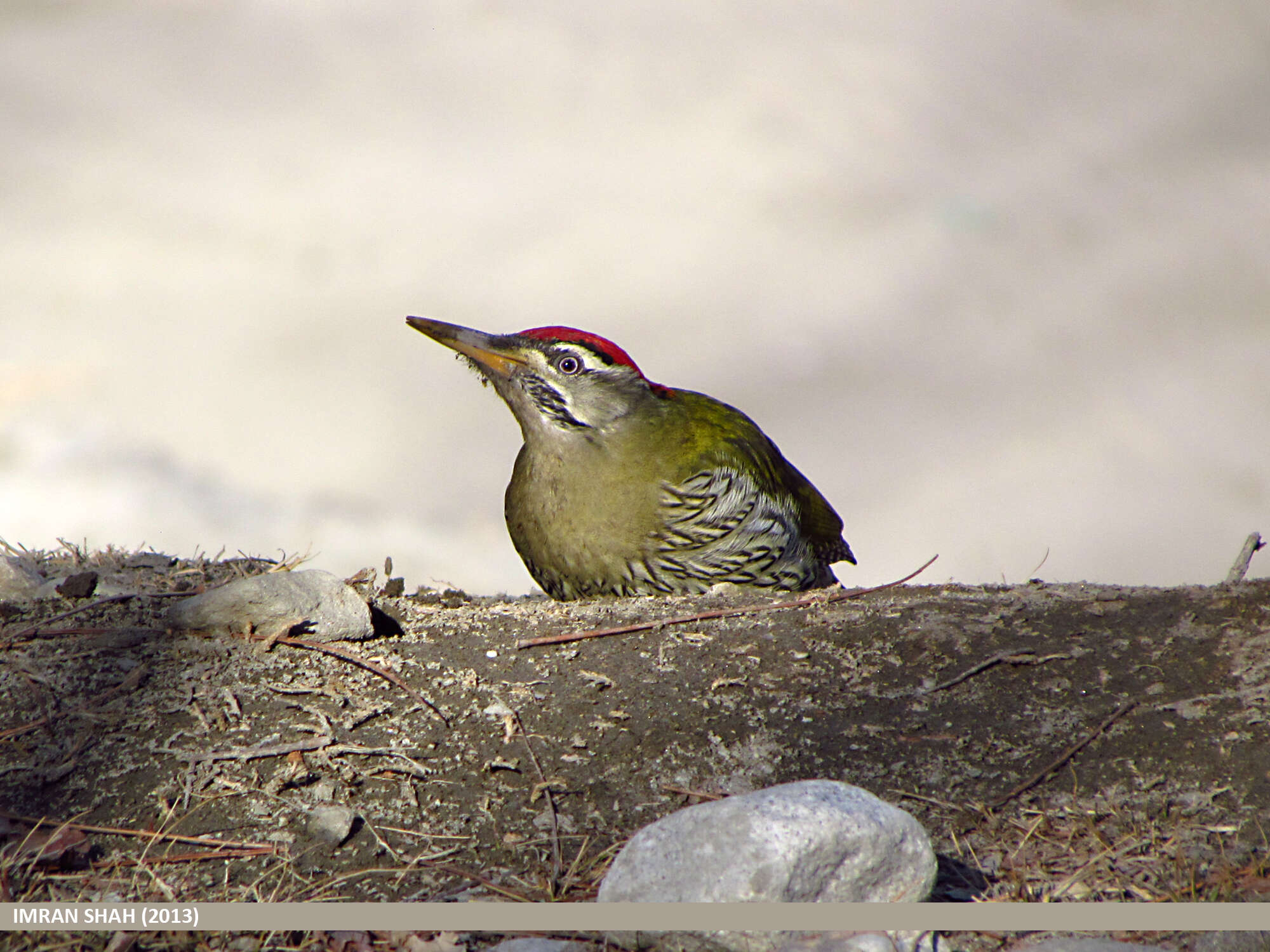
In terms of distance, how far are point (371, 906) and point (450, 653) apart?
1.43 meters

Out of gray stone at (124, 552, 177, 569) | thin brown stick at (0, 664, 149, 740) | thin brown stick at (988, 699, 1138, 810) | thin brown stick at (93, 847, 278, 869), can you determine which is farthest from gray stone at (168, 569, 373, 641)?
thin brown stick at (988, 699, 1138, 810)

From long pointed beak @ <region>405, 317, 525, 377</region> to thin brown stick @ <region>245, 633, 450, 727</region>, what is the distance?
6.17ft

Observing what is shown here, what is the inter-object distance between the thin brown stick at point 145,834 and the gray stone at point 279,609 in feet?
3.25

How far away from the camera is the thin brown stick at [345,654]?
4031 millimetres

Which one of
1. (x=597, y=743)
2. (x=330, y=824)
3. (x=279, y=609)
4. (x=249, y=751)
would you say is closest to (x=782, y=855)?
(x=597, y=743)

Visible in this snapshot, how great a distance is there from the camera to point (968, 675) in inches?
169

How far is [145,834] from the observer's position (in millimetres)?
3305

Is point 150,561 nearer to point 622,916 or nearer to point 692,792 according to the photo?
point 692,792

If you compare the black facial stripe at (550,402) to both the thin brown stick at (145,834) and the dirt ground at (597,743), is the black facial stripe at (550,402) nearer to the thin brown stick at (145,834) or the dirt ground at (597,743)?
the dirt ground at (597,743)

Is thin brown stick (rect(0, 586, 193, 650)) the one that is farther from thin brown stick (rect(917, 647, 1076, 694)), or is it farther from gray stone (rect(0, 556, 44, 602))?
thin brown stick (rect(917, 647, 1076, 694))

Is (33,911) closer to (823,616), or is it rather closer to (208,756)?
(208,756)

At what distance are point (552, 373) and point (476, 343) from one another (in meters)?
0.43

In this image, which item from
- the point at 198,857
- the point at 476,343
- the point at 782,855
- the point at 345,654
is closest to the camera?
the point at 782,855

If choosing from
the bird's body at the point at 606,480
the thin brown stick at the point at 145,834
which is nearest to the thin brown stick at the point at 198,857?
the thin brown stick at the point at 145,834
